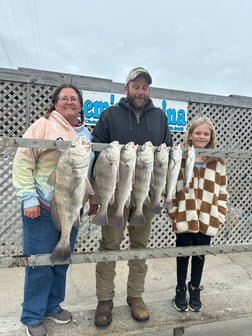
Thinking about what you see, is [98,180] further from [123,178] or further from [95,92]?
[95,92]

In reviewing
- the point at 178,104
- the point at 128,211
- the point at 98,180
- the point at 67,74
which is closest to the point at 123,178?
the point at 98,180

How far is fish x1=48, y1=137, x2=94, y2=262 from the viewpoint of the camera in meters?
2.17

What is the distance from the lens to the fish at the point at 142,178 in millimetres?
2311

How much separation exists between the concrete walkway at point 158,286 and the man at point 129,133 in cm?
31

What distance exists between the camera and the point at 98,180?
232cm

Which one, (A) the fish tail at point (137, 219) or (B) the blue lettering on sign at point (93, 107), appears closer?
(A) the fish tail at point (137, 219)

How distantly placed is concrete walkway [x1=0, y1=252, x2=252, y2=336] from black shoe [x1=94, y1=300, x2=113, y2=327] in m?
0.25

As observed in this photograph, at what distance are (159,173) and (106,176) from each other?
408 millimetres

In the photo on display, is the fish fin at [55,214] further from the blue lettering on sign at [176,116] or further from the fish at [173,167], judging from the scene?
the blue lettering on sign at [176,116]

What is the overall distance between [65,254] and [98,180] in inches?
22.8

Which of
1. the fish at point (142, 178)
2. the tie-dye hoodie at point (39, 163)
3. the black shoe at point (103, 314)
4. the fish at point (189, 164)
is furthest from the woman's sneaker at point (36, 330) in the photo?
the fish at point (189, 164)

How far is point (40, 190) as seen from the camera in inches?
96.7

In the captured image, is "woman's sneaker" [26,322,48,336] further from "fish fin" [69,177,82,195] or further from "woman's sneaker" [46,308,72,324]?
"fish fin" [69,177,82,195]

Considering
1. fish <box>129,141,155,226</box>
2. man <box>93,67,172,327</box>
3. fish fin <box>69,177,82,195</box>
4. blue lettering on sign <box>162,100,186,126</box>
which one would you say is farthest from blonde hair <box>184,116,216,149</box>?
blue lettering on sign <box>162,100,186,126</box>
